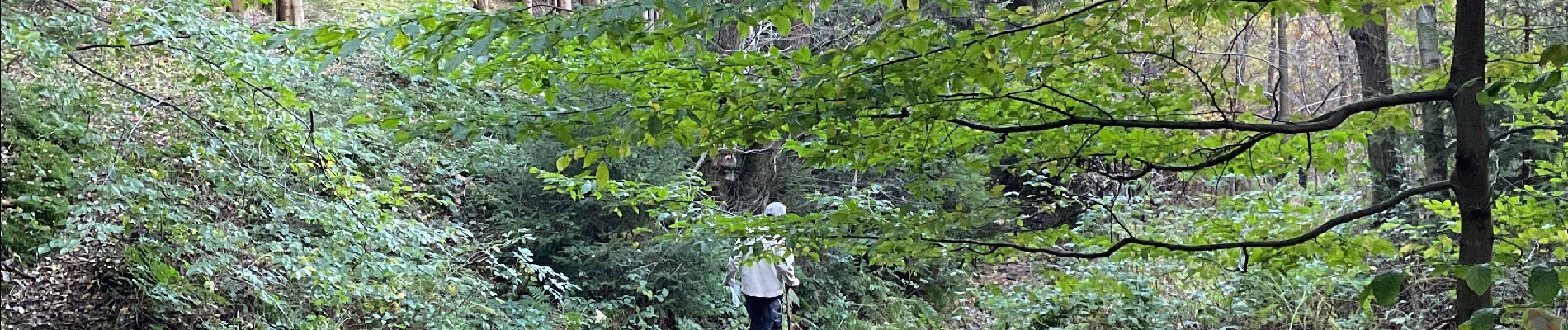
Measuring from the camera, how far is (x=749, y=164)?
1068cm

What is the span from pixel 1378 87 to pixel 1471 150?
663 cm

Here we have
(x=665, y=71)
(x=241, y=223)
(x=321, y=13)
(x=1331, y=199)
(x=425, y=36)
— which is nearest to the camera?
(x=425, y=36)

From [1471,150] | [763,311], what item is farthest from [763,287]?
[1471,150]

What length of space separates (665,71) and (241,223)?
4683 millimetres

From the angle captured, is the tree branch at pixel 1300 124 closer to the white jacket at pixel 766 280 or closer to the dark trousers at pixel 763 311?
the white jacket at pixel 766 280

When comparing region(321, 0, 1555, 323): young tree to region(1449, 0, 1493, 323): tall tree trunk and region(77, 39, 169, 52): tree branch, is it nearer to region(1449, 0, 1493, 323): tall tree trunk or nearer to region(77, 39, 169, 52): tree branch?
region(1449, 0, 1493, 323): tall tree trunk

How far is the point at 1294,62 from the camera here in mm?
18109

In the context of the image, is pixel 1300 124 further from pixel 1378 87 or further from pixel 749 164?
pixel 749 164

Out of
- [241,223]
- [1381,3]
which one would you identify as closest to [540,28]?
[1381,3]

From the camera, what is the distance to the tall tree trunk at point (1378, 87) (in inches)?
338

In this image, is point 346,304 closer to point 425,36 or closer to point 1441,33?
point 425,36

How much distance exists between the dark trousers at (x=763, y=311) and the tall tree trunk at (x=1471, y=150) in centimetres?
567

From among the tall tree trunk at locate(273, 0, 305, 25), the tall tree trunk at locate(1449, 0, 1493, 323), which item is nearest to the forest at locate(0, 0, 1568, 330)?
the tall tree trunk at locate(1449, 0, 1493, 323)

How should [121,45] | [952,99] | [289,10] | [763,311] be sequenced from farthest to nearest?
[289,10], [763,311], [121,45], [952,99]
